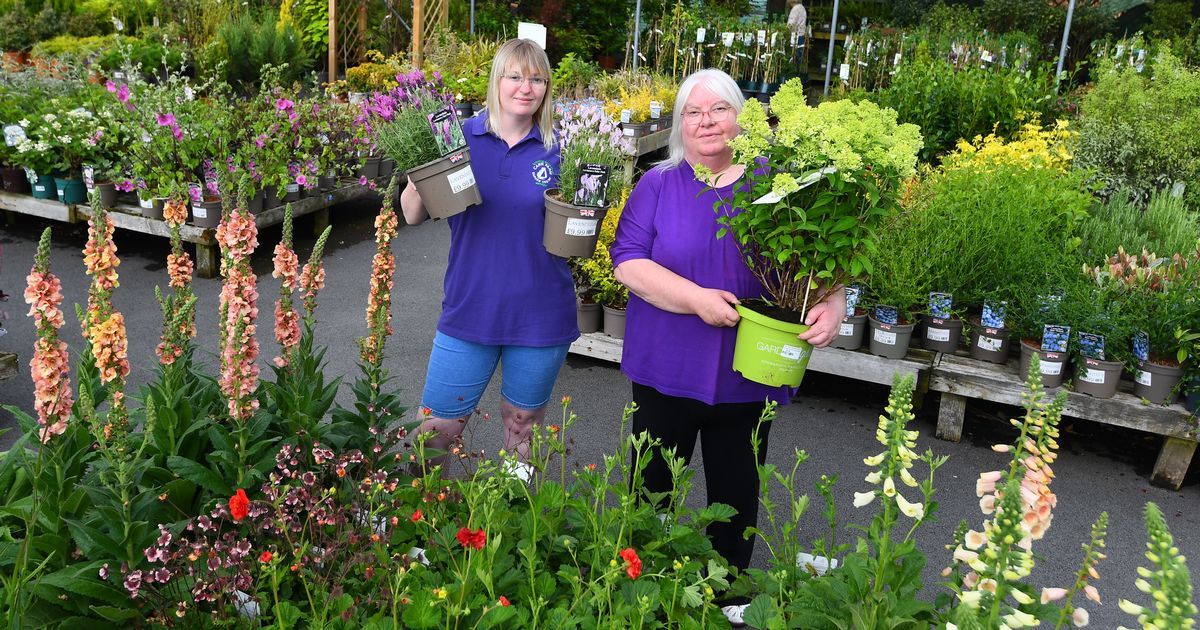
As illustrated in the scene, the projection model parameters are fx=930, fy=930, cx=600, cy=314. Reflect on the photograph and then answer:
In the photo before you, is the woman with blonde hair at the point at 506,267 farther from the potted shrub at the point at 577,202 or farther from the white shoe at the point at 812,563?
the white shoe at the point at 812,563

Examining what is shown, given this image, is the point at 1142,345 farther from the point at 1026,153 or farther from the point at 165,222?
the point at 165,222

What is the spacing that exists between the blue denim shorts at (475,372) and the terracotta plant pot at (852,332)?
1797 mm

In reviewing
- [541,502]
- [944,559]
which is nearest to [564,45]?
[944,559]

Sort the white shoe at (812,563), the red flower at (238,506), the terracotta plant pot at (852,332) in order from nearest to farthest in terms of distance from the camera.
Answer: the red flower at (238,506) < the white shoe at (812,563) < the terracotta plant pot at (852,332)

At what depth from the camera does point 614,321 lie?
4.61 meters

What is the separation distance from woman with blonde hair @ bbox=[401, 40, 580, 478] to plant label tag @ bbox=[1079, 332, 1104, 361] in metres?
2.26

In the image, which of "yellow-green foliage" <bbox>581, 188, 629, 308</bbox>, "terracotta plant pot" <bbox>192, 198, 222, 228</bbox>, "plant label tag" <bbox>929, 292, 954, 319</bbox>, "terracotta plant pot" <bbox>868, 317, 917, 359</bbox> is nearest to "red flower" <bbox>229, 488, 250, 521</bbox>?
"yellow-green foliage" <bbox>581, 188, 629, 308</bbox>

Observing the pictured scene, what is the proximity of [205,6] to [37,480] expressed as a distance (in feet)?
38.9

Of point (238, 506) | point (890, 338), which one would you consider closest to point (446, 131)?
point (238, 506)

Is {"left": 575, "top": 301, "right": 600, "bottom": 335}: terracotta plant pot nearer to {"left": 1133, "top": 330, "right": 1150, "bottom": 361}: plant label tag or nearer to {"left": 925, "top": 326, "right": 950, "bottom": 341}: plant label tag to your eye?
{"left": 925, "top": 326, "right": 950, "bottom": 341}: plant label tag

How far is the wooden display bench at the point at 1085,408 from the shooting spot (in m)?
3.71

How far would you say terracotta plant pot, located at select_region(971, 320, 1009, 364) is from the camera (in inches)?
162

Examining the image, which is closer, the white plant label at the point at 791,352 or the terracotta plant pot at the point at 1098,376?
the white plant label at the point at 791,352

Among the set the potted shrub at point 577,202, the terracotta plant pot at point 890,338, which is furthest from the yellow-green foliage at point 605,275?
the potted shrub at point 577,202
